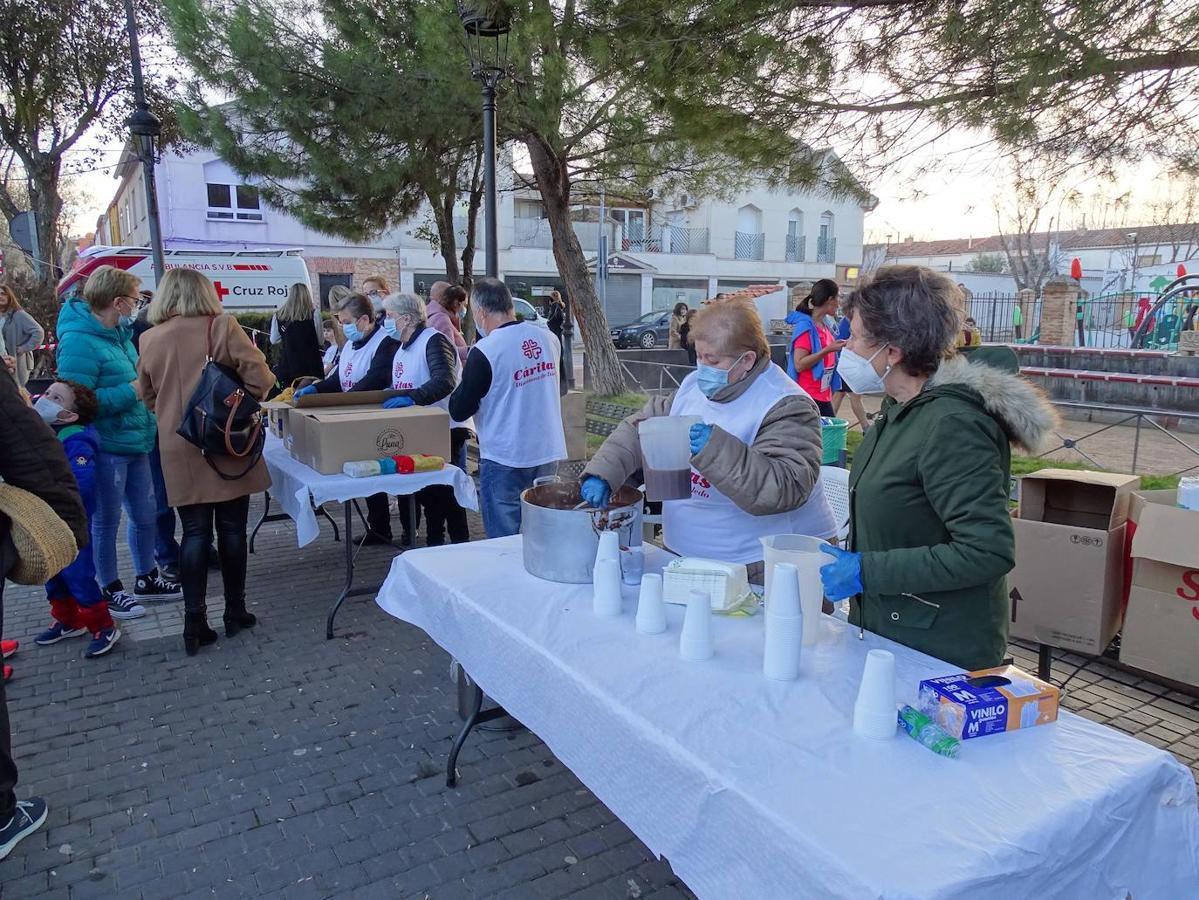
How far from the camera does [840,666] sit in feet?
5.71

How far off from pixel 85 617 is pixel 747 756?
149 inches

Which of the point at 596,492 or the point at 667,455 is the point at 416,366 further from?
the point at 667,455

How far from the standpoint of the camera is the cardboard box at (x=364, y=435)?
396cm

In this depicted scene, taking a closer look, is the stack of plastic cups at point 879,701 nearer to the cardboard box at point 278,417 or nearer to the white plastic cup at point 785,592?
the white plastic cup at point 785,592

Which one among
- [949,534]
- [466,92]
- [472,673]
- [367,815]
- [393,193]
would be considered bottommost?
[367,815]

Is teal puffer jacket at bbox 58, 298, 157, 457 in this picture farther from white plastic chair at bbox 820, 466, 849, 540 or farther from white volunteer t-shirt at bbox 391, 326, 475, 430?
white plastic chair at bbox 820, 466, 849, 540

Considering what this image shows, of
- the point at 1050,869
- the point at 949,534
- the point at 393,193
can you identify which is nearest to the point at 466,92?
the point at 393,193

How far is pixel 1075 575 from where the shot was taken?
3.18m

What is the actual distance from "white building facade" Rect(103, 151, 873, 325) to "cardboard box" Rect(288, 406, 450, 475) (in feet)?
68.0

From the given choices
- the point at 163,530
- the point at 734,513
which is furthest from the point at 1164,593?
the point at 163,530

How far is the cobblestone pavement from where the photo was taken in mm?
2375

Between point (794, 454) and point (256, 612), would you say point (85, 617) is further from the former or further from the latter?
point (794, 454)

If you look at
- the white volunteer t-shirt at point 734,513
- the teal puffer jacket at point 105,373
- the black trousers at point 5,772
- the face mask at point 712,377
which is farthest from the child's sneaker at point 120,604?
the face mask at point 712,377

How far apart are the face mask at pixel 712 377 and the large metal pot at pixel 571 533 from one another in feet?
1.26
